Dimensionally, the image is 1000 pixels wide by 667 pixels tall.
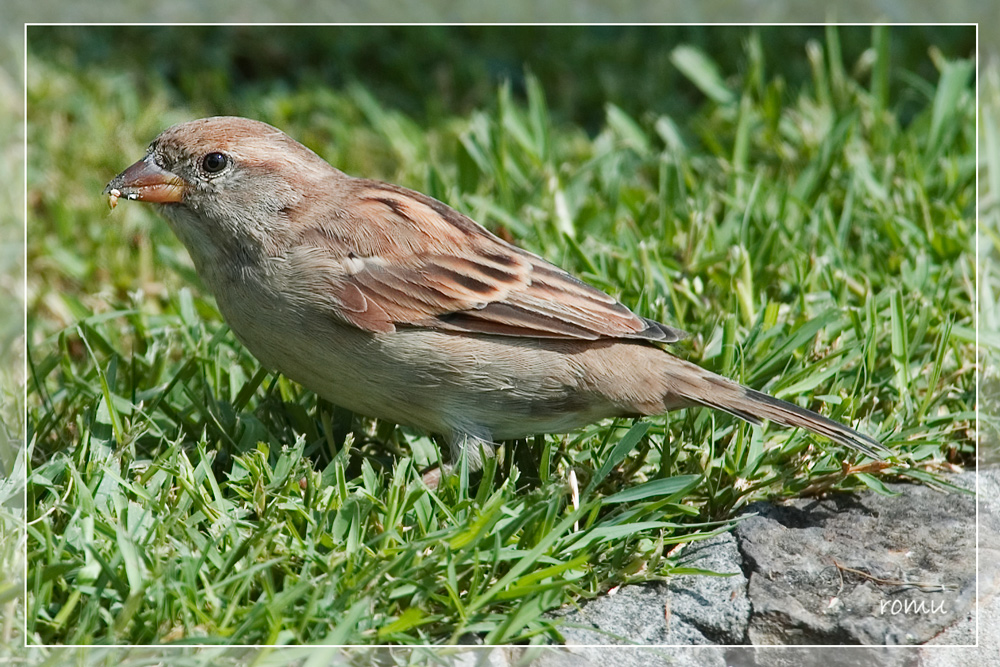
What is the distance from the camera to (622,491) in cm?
376

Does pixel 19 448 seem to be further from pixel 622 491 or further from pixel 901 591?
pixel 901 591

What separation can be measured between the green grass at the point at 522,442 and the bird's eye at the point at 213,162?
2.73 ft

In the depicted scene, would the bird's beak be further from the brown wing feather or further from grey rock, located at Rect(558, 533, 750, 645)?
grey rock, located at Rect(558, 533, 750, 645)

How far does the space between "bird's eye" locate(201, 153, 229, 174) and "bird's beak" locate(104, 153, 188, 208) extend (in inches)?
3.8

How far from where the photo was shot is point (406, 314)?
3.80m

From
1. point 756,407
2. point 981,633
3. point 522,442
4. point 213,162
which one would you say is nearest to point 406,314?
point 522,442

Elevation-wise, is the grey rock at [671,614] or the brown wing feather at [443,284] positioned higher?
the brown wing feather at [443,284]

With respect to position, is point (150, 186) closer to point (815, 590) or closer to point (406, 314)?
point (406, 314)

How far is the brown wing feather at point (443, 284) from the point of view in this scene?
3.82 meters

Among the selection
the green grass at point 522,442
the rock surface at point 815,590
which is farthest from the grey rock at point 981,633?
the green grass at point 522,442

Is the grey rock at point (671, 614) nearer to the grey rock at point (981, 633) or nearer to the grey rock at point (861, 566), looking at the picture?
the grey rock at point (861, 566)

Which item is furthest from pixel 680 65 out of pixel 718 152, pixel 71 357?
pixel 71 357

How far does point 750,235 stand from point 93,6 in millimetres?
3940

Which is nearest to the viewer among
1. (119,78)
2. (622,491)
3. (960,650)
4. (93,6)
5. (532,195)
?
(960,650)
